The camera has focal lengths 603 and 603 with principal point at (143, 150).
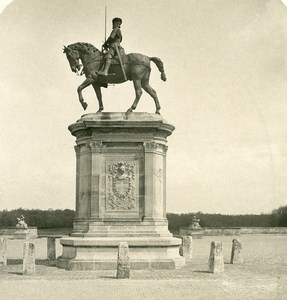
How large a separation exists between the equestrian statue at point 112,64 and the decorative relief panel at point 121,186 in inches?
69.5

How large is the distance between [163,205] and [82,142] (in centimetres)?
320

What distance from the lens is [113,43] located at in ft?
61.6

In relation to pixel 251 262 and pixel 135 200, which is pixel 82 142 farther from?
pixel 251 262

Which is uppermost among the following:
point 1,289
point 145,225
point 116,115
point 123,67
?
point 123,67

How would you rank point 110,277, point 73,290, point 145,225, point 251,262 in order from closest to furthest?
1. point 73,290
2. point 110,277
3. point 145,225
4. point 251,262

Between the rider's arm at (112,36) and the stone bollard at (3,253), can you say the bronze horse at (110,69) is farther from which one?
the stone bollard at (3,253)

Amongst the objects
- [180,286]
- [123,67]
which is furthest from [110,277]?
[123,67]

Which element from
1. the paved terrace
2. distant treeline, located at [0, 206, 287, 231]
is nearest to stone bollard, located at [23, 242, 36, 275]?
the paved terrace

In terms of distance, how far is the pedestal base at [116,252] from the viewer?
17.1 meters

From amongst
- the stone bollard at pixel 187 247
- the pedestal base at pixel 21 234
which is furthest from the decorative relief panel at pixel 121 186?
the pedestal base at pixel 21 234

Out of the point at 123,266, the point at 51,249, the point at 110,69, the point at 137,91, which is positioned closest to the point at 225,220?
the point at 51,249

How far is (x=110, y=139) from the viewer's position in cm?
1833

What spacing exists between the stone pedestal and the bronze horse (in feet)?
2.84

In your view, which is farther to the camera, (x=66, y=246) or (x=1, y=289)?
(x=66, y=246)
